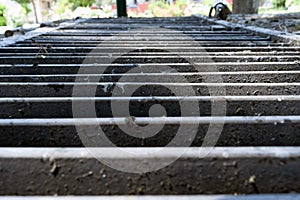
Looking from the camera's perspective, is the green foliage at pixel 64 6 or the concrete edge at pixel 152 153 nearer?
the concrete edge at pixel 152 153

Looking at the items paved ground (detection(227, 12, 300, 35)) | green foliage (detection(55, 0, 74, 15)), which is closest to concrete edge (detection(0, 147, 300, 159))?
paved ground (detection(227, 12, 300, 35))

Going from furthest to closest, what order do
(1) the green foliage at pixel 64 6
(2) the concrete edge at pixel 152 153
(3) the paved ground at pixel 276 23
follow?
(1) the green foliage at pixel 64 6 → (3) the paved ground at pixel 276 23 → (2) the concrete edge at pixel 152 153

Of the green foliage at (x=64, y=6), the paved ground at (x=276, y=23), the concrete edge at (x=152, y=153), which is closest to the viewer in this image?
the concrete edge at (x=152, y=153)

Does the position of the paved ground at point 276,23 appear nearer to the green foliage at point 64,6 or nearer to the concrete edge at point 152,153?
the concrete edge at point 152,153

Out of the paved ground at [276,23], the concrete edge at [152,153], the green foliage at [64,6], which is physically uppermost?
the concrete edge at [152,153]

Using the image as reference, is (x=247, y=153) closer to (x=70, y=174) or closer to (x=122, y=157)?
(x=122, y=157)

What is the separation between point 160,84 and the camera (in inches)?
64.1

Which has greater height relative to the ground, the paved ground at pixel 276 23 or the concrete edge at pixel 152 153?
the concrete edge at pixel 152 153

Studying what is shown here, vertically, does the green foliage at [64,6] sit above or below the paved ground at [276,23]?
below

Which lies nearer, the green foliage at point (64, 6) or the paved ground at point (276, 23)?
the paved ground at point (276, 23)

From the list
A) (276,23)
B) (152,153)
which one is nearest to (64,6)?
(276,23)

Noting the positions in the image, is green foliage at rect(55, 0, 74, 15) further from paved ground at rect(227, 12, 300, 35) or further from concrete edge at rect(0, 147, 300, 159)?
concrete edge at rect(0, 147, 300, 159)

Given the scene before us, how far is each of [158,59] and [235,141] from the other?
103 centimetres

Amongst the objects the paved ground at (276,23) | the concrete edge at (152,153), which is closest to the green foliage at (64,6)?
the paved ground at (276,23)
